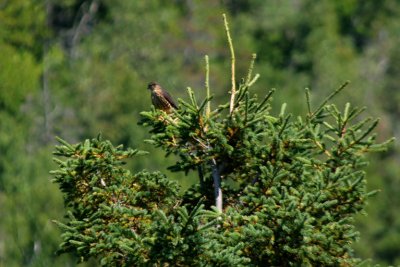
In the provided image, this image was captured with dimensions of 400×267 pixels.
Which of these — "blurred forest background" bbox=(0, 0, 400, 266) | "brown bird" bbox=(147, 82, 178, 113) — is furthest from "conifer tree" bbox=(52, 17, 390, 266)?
"blurred forest background" bbox=(0, 0, 400, 266)

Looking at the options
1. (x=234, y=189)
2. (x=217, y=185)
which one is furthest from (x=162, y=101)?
(x=217, y=185)

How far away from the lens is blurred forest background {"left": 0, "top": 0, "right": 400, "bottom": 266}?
4394 centimetres

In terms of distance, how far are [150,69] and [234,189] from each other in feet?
150

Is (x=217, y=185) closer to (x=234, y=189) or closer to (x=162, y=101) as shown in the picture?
(x=234, y=189)

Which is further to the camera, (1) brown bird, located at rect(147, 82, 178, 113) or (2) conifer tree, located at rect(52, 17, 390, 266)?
(1) brown bird, located at rect(147, 82, 178, 113)

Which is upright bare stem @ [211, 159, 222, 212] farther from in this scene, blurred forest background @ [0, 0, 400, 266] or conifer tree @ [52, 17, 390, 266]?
blurred forest background @ [0, 0, 400, 266]

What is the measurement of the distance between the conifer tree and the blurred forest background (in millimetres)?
20159

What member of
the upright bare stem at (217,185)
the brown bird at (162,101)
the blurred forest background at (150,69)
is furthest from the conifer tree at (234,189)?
the blurred forest background at (150,69)

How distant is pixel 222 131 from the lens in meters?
10.6

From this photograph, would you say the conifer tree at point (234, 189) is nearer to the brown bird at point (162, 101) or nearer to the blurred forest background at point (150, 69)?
the brown bird at point (162, 101)

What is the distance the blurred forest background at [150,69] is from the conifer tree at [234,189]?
20159 millimetres

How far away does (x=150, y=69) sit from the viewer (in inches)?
2234

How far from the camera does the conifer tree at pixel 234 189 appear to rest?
1007cm

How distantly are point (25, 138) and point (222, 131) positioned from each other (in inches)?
1580
